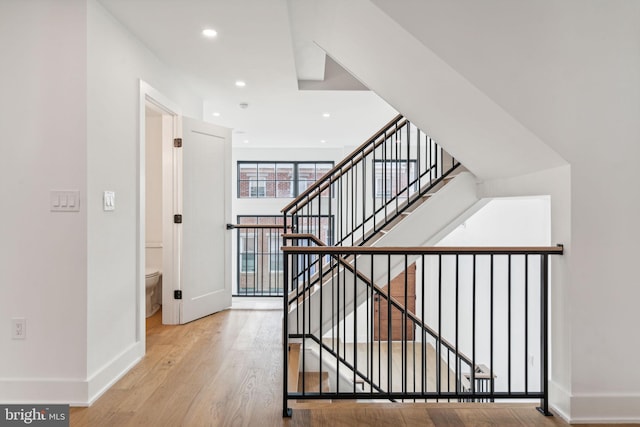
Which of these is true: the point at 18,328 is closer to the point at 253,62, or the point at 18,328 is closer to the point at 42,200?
the point at 42,200

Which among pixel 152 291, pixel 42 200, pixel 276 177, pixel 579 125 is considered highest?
pixel 276 177

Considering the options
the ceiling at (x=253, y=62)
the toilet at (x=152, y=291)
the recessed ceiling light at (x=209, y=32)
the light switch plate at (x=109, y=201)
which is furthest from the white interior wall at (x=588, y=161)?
the toilet at (x=152, y=291)

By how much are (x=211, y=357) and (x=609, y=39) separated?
10.9ft

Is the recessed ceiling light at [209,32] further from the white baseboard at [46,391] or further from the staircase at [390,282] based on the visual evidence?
the white baseboard at [46,391]

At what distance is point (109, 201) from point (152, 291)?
2321 millimetres

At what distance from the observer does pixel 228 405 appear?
2.41 m

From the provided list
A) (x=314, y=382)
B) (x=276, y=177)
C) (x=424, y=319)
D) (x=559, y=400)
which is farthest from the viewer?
(x=276, y=177)

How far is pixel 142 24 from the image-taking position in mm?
2846

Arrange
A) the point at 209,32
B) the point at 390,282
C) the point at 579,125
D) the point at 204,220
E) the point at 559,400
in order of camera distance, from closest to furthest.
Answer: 1. the point at 579,125
2. the point at 559,400
3. the point at 209,32
4. the point at 390,282
5. the point at 204,220

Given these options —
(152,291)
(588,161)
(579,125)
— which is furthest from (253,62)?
(152,291)

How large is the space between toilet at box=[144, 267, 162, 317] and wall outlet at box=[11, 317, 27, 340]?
1918 millimetres

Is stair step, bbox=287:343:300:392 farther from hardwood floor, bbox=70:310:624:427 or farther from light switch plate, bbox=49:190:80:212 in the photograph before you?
light switch plate, bbox=49:190:80:212

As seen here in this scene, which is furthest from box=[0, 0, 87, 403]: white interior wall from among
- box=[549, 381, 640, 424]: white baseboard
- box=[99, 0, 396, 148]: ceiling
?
box=[549, 381, 640, 424]: white baseboard

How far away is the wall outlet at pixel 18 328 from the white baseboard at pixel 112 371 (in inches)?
18.7
